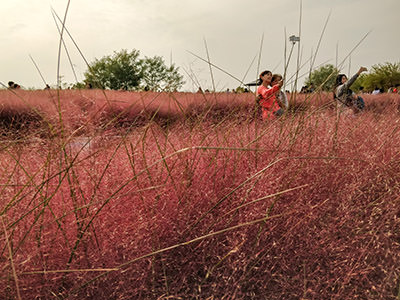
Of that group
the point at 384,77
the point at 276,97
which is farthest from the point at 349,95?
the point at 384,77

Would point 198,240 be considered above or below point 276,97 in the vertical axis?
below

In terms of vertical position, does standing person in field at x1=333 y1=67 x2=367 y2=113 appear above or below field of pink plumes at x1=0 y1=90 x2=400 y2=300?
above

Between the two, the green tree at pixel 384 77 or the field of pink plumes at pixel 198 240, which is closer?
the field of pink plumes at pixel 198 240

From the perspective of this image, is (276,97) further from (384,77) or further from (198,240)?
(384,77)

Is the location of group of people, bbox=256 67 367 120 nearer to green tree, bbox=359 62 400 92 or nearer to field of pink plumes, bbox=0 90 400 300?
field of pink plumes, bbox=0 90 400 300

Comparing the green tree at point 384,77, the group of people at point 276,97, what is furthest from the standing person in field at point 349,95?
the green tree at point 384,77

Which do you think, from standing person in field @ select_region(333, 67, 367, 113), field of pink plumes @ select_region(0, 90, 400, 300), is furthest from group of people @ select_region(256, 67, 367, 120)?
field of pink plumes @ select_region(0, 90, 400, 300)

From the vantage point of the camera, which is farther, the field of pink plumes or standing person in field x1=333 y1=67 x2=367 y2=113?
standing person in field x1=333 y1=67 x2=367 y2=113

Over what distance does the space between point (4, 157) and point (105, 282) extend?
4.14ft

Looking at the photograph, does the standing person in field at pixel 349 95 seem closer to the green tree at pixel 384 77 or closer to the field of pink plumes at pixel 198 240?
the field of pink plumes at pixel 198 240

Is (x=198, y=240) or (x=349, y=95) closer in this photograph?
(x=198, y=240)

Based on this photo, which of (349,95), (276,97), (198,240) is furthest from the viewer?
(349,95)

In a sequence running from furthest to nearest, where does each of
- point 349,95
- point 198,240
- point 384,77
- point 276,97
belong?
1. point 384,77
2. point 349,95
3. point 276,97
4. point 198,240

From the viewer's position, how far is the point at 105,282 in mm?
1023
